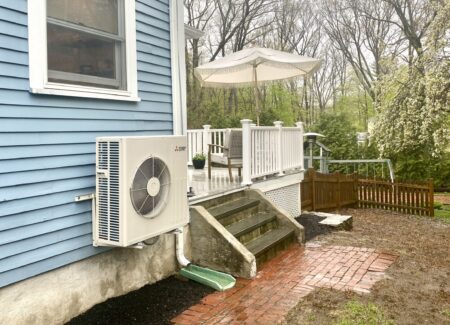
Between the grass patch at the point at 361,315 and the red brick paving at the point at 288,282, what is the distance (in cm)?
44

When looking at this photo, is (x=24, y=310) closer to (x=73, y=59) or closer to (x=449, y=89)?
(x=73, y=59)

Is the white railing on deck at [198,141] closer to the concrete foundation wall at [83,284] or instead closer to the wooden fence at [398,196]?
the wooden fence at [398,196]

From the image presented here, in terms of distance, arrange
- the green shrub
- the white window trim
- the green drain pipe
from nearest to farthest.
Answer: the white window trim, the green drain pipe, the green shrub

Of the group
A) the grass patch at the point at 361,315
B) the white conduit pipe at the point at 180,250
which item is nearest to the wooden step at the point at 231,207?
the white conduit pipe at the point at 180,250

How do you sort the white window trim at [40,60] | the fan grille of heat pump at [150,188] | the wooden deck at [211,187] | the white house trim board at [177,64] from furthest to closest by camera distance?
the wooden deck at [211,187] → the white house trim board at [177,64] → the fan grille of heat pump at [150,188] → the white window trim at [40,60]

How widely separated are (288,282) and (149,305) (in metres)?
1.46

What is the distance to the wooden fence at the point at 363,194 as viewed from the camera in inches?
345

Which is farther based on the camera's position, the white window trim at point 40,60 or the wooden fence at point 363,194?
the wooden fence at point 363,194

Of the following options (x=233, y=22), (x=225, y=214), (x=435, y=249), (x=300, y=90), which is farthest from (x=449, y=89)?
(x=300, y=90)

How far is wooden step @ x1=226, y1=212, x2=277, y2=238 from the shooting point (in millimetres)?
4774

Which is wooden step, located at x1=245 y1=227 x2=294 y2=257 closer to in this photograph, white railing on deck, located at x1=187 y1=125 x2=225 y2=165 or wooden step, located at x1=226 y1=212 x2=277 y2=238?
wooden step, located at x1=226 y1=212 x2=277 y2=238

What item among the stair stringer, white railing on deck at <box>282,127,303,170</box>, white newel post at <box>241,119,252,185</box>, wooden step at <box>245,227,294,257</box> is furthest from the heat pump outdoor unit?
white railing on deck at <box>282,127,303,170</box>

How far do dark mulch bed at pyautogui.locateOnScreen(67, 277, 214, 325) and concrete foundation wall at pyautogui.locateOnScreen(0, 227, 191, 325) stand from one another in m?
0.09

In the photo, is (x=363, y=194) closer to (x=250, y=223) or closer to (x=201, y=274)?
(x=250, y=223)
